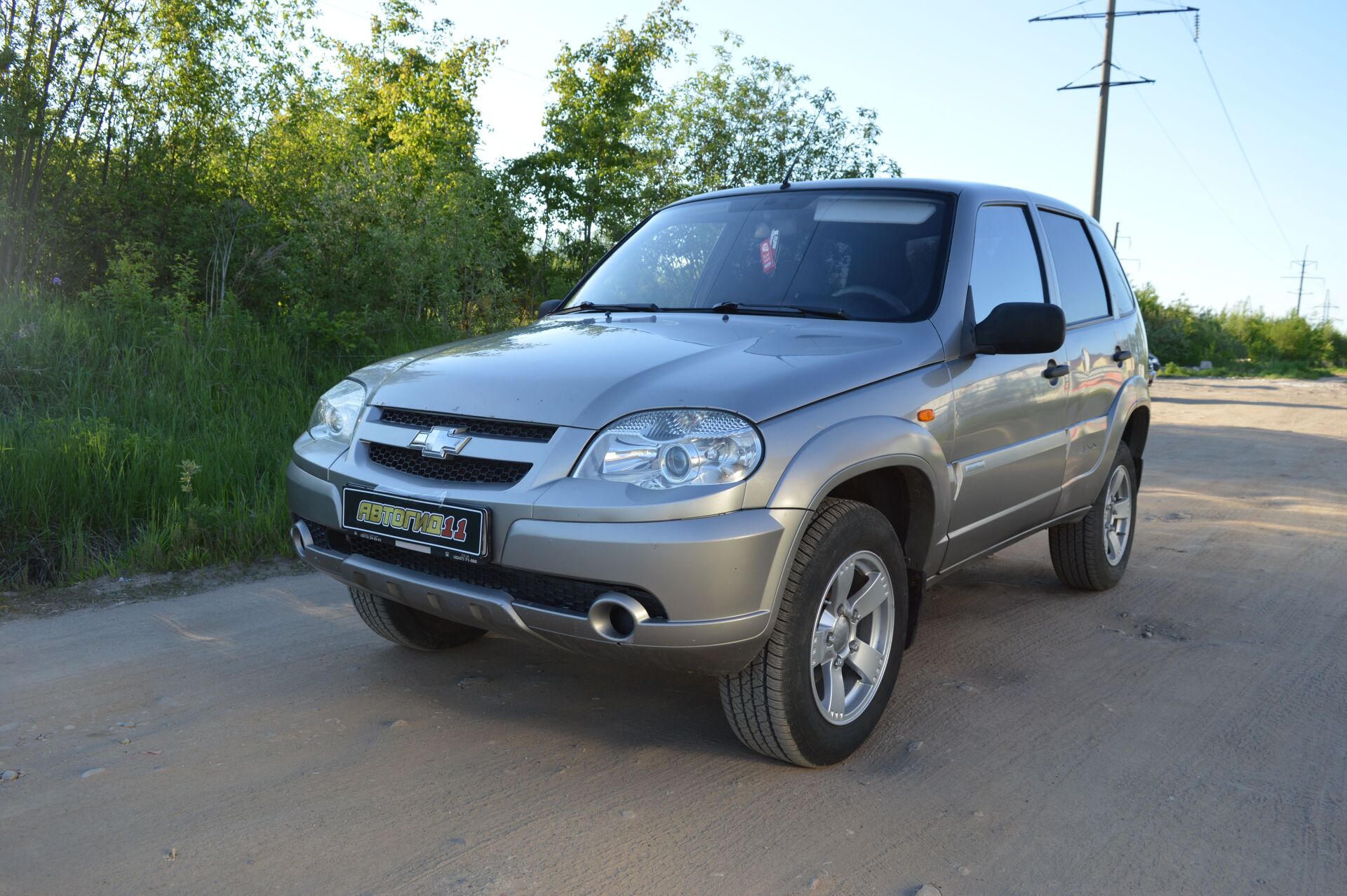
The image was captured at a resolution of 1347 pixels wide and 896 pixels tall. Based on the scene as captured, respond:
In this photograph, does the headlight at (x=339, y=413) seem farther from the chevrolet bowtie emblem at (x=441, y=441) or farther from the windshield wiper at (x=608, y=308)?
the windshield wiper at (x=608, y=308)

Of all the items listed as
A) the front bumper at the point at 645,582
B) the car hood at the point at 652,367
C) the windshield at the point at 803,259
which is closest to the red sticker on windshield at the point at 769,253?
the windshield at the point at 803,259

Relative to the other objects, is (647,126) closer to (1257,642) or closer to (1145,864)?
(1257,642)

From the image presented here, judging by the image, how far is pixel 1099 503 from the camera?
4.82 metres

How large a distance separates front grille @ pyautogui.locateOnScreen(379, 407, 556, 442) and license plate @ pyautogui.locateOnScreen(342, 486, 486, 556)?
0.22 metres

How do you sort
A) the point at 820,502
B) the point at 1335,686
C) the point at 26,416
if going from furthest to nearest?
the point at 26,416, the point at 1335,686, the point at 820,502

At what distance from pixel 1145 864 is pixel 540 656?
218 centimetres

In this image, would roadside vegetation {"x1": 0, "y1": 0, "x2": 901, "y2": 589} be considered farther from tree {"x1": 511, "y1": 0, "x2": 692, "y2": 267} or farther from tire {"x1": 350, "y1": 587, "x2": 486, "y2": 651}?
tree {"x1": 511, "y1": 0, "x2": 692, "y2": 267}

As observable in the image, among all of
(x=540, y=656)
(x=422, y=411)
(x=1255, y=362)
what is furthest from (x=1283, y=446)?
(x=1255, y=362)

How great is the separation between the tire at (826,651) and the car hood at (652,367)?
0.41 m

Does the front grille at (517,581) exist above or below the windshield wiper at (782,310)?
below

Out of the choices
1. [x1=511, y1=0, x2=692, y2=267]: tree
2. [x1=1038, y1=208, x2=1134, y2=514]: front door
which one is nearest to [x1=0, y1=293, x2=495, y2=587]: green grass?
[x1=1038, y1=208, x2=1134, y2=514]: front door

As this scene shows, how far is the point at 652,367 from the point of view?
9.37 feet

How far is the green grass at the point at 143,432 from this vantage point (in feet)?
16.0

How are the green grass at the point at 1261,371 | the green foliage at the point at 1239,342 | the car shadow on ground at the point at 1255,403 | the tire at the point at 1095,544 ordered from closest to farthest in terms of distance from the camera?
the tire at the point at 1095,544, the car shadow on ground at the point at 1255,403, the green grass at the point at 1261,371, the green foliage at the point at 1239,342
